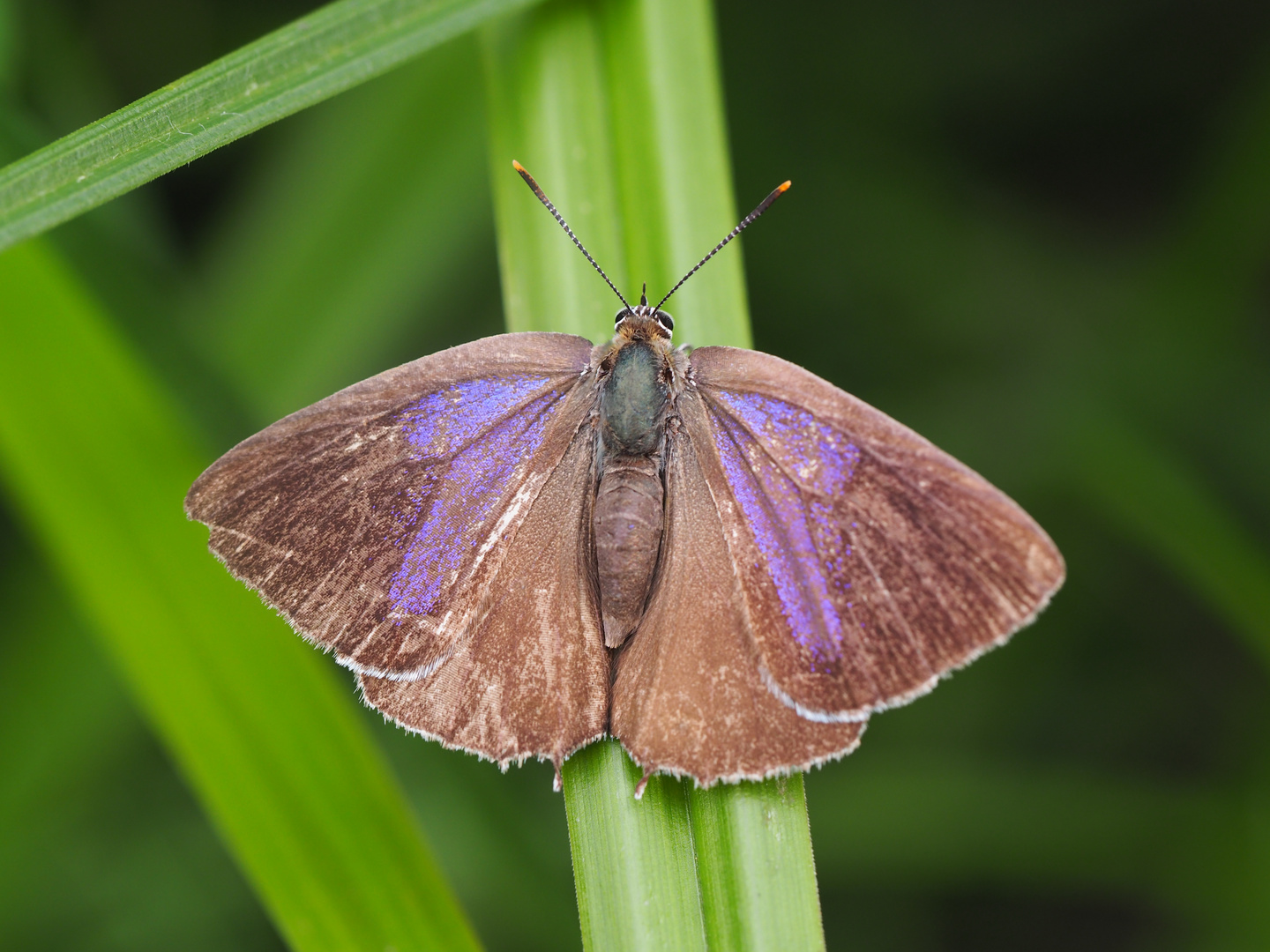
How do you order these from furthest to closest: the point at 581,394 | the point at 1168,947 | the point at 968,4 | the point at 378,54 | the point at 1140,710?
the point at 968,4 < the point at 1140,710 < the point at 1168,947 < the point at 581,394 < the point at 378,54

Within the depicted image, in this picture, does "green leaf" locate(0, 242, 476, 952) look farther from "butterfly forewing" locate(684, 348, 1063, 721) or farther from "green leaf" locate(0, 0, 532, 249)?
"butterfly forewing" locate(684, 348, 1063, 721)

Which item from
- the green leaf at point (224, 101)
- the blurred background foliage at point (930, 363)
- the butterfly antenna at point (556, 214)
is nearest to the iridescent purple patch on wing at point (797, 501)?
the butterfly antenna at point (556, 214)

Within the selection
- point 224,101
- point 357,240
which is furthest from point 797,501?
point 357,240

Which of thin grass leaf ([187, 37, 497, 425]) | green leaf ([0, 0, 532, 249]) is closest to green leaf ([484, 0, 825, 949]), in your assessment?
green leaf ([0, 0, 532, 249])

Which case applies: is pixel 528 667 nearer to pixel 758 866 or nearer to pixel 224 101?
pixel 758 866

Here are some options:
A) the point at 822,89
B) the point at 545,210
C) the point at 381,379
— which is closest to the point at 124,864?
the point at 381,379

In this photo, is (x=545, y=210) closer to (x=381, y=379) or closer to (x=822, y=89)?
(x=381, y=379)
